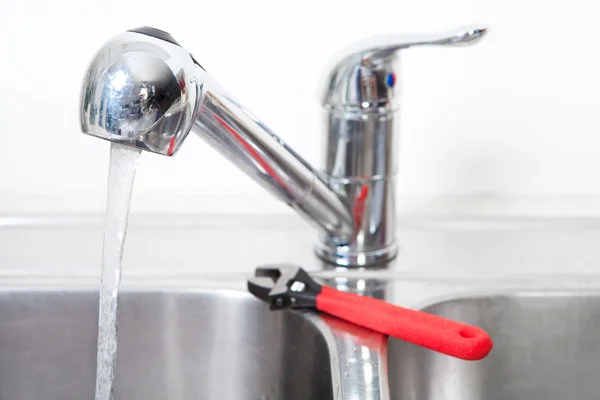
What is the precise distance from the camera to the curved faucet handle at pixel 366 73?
24.2 inches

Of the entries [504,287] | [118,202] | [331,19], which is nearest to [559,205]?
[504,287]

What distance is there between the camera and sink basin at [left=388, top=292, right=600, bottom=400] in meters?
0.68

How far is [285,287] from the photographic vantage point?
2.07ft

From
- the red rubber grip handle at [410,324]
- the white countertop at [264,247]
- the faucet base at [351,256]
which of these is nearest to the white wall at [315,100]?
the white countertop at [264,247]

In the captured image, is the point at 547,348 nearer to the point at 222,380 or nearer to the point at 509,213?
the point at 509,213

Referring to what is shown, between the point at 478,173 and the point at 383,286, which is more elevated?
the point at 478,173

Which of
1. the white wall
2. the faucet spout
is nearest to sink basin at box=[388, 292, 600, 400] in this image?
the white wall

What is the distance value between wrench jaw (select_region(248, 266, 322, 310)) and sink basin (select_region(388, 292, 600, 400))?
0.13m

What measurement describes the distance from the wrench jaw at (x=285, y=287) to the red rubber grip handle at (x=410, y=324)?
11 millimetres

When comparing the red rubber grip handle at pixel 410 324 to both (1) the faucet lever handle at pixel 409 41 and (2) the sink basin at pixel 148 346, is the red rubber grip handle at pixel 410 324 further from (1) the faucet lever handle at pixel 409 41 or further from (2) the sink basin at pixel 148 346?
(1) the faucet lever handle at pixel 409 41

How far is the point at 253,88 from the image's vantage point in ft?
2.60

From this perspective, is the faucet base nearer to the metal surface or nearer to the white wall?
the metal surface

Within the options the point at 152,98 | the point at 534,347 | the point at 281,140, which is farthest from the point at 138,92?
the point at 534,347

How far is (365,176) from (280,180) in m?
0.09
